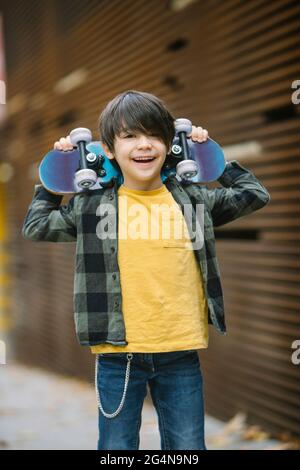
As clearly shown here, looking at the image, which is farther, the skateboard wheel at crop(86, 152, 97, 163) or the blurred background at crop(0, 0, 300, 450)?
the blurred background at crop(0, 0, 300, 450)

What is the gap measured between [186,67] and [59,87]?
335 centimetres

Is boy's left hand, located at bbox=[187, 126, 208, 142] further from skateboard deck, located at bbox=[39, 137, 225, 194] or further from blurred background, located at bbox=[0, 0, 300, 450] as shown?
blurred background, located at bbox=[0, 0, 300, 450]

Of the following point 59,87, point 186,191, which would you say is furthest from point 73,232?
point 59,87

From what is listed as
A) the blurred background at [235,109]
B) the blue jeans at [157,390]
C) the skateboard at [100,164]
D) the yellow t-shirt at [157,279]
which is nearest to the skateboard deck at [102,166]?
the skateboard at [100,164]

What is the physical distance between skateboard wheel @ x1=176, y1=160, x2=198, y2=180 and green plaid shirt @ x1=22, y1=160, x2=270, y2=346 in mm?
110

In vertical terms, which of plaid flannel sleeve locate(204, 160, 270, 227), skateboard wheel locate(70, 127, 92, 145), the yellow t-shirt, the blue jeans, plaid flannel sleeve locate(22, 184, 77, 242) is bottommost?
the blue jeans

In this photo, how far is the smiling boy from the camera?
2.57 m

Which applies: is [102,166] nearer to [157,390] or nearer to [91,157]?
[91,157]

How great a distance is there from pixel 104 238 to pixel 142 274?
0.62 ft

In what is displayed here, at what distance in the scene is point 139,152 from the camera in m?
2.54

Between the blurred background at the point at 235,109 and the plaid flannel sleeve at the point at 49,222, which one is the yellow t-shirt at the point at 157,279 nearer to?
the plaid flannel sleeve at the point at 49,222

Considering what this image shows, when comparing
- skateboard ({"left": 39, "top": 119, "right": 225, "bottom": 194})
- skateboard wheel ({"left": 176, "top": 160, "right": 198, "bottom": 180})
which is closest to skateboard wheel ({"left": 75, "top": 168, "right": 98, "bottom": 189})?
skateboard ({"left": 39, "top": 119, "right": 225, "bottom": 194})

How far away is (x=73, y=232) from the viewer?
2699 mm

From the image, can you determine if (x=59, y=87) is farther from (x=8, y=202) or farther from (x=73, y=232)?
(x=73, y=232)
